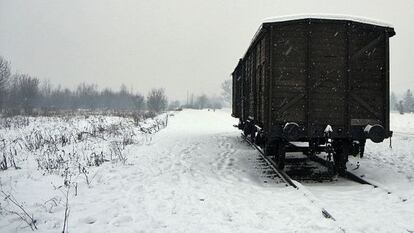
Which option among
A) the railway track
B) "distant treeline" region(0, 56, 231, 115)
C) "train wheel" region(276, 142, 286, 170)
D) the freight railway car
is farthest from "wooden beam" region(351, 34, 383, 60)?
"distant treeline" region(0, 56, 231, 115)

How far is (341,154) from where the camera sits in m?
8.25

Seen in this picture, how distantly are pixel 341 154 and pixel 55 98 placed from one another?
346 feet

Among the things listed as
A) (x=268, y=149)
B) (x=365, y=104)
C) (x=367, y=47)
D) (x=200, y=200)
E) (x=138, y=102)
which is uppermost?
(x=367, y=47)

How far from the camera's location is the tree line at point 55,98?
45547 millimetres

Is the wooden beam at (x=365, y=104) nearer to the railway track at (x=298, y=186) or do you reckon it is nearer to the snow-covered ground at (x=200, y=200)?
the snow-covered ground at (x=200, y=200)

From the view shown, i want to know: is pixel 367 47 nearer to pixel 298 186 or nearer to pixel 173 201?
pixel 298 186

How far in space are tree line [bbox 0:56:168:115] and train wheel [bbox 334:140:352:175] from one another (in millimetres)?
38176

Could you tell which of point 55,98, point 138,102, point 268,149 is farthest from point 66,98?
point 268,149

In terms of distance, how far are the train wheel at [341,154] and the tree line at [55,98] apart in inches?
1503

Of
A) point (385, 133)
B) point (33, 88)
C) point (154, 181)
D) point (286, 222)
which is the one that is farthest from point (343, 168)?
point (33, 88)

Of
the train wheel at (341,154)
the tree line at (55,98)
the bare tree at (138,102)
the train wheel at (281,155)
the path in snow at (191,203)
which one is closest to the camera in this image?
the path in snow at (191,203)

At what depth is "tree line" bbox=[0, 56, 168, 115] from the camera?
4555 centimetres

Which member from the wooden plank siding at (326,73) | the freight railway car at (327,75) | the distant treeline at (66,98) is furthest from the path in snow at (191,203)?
the distant treeline at (66,98)

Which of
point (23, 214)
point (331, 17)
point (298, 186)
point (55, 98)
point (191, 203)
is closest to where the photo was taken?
point (23, 214)
